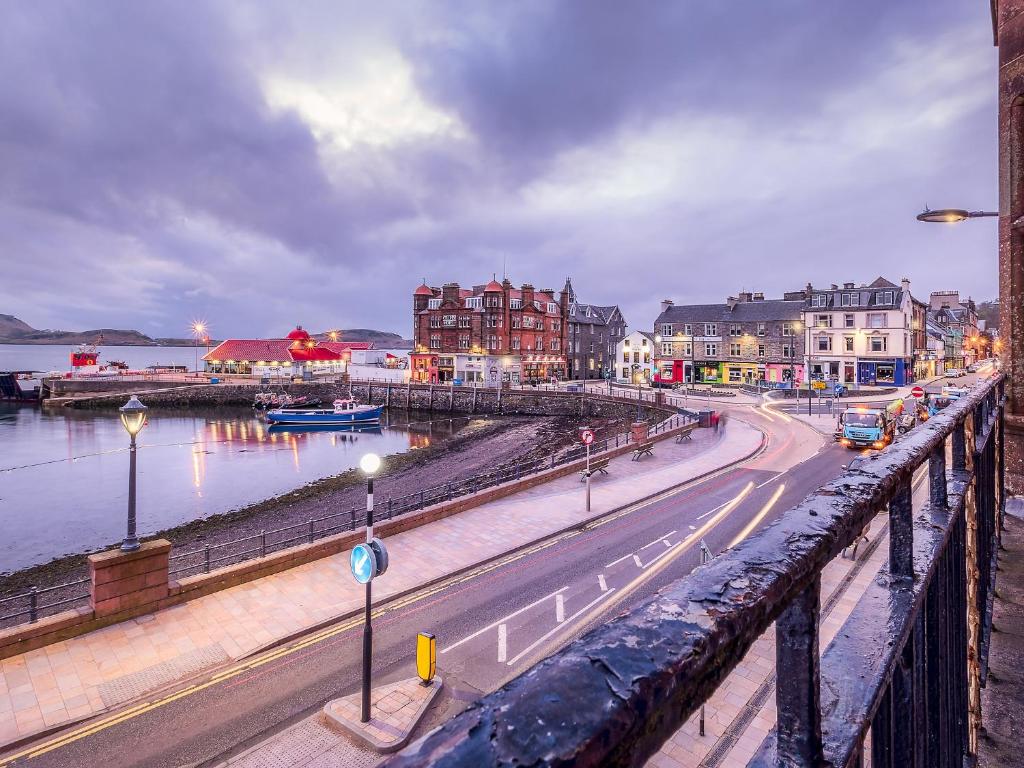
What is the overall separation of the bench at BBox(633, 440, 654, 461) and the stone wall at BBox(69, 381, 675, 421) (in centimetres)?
2122

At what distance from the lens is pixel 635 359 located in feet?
281

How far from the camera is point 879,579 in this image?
1.86m

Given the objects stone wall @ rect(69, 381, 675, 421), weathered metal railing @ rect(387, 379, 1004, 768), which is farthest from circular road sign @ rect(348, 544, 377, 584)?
stone wall @ rect(69, 381, 675, 421)

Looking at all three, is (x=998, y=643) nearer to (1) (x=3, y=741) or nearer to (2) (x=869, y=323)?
(1) (x=3, y=741)

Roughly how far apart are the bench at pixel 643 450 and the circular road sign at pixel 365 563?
68.9ft

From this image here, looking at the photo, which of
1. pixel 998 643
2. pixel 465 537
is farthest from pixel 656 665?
pixel 465 537

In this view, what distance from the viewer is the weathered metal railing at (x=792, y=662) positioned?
2.22 feet

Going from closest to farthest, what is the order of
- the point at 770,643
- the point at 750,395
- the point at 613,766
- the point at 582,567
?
1. the point at 613,766
2. the point at 770,643
3. the point at 582,567
4. the point at 750,395

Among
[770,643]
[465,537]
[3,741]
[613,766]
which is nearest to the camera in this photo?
[613,766]

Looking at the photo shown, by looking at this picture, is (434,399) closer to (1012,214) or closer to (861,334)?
(861,334)

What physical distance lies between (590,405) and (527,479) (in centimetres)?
4003

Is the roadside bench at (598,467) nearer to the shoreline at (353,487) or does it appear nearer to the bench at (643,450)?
the bench at (643,450)

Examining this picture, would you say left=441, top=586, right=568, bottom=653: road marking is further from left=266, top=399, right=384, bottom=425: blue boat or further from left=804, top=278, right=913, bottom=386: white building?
left=804, top=278, right=913, bottom=386: white building

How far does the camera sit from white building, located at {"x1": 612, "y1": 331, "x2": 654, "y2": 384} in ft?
266
